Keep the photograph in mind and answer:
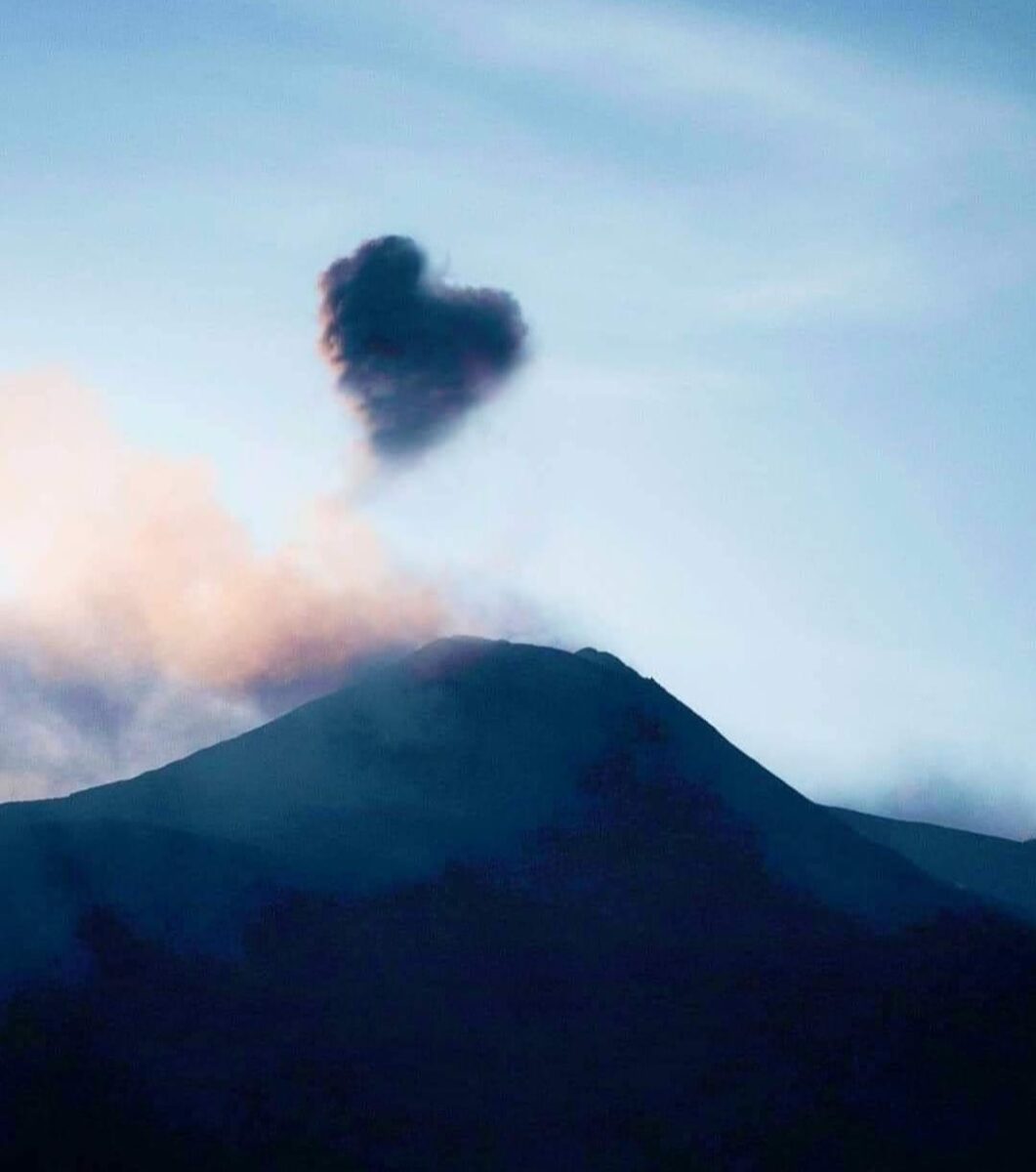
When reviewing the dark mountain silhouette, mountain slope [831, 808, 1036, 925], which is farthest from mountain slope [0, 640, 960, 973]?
mountain slope [831, 808, 1036, 925]

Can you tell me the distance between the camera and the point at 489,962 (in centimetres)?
7475

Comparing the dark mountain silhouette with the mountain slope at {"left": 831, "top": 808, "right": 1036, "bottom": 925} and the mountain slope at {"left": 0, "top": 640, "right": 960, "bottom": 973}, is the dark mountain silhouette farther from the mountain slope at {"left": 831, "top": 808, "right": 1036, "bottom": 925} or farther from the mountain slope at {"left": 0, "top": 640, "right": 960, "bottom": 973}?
the mountain slope at {"left": 831, "top": 808, "right": 1036, "bottom": 925}

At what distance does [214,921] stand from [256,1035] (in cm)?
702

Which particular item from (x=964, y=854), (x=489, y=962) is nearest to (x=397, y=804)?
(x=489, y=962)

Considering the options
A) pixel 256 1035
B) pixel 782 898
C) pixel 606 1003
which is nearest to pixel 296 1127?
pixel 256 1035

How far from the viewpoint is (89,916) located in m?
70.4

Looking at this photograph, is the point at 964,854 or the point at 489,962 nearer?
the point at 489,962

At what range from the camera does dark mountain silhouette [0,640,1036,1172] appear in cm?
6419

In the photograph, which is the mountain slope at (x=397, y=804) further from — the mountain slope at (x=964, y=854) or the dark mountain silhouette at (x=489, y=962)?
the mountain slope at (x=964, y=854)

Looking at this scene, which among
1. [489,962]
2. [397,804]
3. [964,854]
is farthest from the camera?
[964,854]

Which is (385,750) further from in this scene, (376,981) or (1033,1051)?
(1033,1051)

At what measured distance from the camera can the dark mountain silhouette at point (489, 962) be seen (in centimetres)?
6419

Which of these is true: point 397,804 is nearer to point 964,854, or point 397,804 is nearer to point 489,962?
point 489,962

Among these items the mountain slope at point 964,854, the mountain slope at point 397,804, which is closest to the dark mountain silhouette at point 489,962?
the mountain slope at point 397,804
